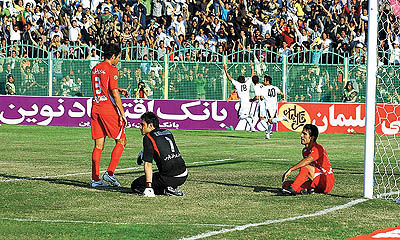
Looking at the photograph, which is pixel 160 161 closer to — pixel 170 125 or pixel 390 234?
pixel 390 234

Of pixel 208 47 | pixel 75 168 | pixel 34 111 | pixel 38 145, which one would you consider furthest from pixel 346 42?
pixel 75 168

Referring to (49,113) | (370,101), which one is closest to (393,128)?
(49,113)

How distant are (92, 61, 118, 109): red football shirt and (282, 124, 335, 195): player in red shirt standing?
2.94 meters

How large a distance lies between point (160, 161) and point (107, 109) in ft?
5.64

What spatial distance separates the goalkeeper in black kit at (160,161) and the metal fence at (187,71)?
60.6 feet

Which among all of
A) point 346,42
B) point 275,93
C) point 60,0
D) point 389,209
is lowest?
point 389,209

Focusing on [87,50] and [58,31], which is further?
[58,31]

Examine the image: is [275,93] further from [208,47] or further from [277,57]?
[208,47]

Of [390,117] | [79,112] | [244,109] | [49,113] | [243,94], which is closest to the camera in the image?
[390,117]

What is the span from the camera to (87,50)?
32.2 metres

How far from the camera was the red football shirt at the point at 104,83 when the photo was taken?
40.1 feet

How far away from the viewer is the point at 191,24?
3453 cm

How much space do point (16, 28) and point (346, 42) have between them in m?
14.1

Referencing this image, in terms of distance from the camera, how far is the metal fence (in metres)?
29.0
